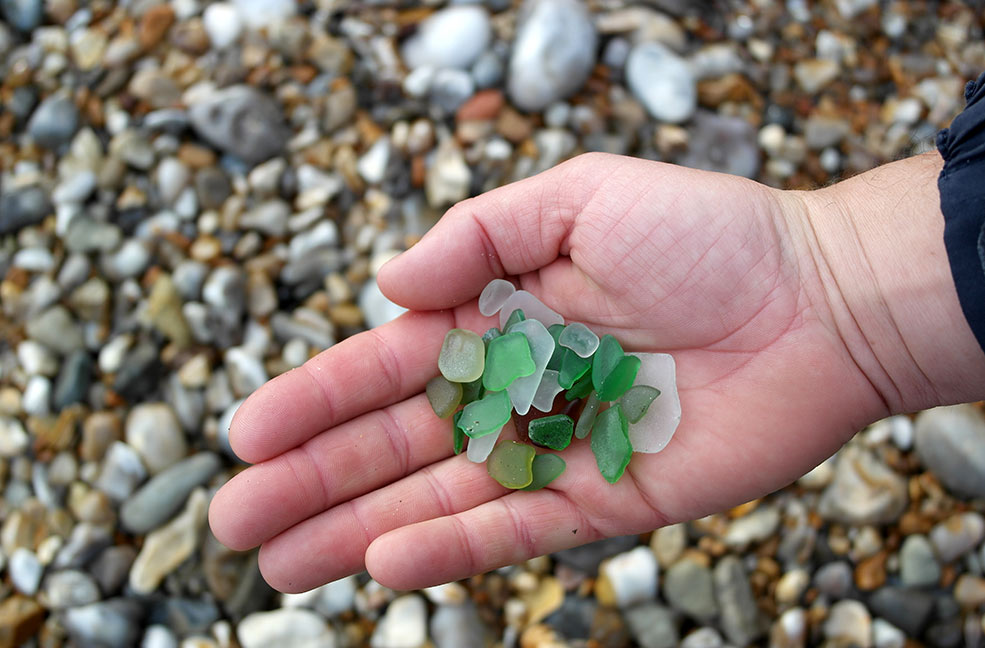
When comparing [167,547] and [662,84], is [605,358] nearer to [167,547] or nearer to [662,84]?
[167,547]

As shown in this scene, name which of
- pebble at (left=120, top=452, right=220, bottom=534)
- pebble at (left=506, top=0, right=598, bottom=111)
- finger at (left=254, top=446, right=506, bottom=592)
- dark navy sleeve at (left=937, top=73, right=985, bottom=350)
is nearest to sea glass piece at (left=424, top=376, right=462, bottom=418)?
finger at (left=254, top=446, right=506, bottom=592)

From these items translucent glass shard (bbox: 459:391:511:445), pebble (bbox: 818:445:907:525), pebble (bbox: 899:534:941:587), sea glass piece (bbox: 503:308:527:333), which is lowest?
pebble (bbox: 899:534:941:587)

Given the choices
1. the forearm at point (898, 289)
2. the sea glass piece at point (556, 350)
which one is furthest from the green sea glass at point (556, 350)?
the forearm at point (898, 289)

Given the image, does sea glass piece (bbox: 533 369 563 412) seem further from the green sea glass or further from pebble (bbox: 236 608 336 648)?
pebble (bbox: 236 608 336 648)

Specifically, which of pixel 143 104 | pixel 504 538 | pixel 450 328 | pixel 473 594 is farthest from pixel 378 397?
pixel 143 104

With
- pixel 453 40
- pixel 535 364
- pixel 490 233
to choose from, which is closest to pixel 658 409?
pixel 535 364

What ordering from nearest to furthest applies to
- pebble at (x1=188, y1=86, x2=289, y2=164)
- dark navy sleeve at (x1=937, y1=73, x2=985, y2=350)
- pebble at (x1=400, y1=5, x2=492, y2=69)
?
dark navy sleeve at (x1=937, y1=73, x2=985, y2=350), pebble at (x1=188, y1=86, x2=289, y2=164), pebble at (x1=400, y1=5, x2=492, y2=69)

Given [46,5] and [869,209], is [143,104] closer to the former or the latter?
[46,5]

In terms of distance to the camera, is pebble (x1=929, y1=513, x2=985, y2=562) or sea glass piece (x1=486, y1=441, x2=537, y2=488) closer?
sea glass piece (x1=486, y1=441, x2=537, y2=488)
